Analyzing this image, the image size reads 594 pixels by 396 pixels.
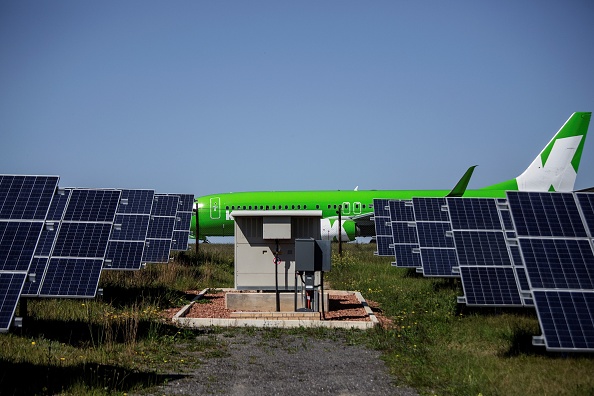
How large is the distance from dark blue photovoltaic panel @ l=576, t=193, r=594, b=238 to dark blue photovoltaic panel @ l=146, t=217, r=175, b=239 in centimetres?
1799

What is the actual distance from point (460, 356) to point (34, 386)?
6865 millimetres

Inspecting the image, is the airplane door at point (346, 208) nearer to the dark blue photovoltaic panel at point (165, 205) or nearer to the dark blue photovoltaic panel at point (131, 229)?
the dark blue photovoltaic panel at point (165, 205)

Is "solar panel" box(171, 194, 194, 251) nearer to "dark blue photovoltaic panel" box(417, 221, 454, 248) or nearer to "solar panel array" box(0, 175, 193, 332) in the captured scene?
"solar panel array" box(0, 175, 193, 332)

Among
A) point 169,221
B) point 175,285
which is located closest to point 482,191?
point 169,221

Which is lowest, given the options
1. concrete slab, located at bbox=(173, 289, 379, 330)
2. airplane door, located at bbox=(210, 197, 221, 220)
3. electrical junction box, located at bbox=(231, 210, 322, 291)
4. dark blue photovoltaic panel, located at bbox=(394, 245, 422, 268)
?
concrete slab, located at bbox=(173, 289, 379, 330)

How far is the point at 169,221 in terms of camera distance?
2845 centimetres

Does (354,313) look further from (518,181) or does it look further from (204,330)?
(518,181)

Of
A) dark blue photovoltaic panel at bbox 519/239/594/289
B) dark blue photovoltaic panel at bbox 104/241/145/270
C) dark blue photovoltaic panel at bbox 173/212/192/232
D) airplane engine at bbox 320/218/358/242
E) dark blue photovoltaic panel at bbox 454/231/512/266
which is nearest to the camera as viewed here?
dark blue photovoltaic panel at bbox 519/239/594/289

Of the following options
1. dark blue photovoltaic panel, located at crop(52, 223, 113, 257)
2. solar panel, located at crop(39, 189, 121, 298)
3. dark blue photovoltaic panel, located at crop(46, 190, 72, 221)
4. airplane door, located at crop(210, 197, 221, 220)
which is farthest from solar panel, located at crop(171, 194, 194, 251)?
airplane door, located at crop(210, 197, 221, 220)

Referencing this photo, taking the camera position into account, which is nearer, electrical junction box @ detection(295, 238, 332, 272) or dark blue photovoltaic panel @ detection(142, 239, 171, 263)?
electrical junction box @ detection(295, 238, 332, 272)

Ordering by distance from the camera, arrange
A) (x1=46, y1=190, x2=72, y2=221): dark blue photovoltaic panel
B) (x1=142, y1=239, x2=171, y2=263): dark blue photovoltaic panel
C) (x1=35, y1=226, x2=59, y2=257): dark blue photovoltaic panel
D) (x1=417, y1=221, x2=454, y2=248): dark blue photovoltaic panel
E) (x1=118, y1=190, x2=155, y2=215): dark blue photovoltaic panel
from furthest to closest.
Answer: (x1=142, y1=239, x2=171, y2=263): dark blue photovoltaic panel
(x1=118, y1=190, x2=155, y2=215): dark blue photovoltaic panel
(x1=417, y1=221, x2=454, y2=248): dark blue photovoltaic panel
(x1=46, y1=190, x2=72, y2=221): dark blue photovoltaic panel
(x1=35, y1=226, x2=59, y2=257): dark blue photovoltaic panel

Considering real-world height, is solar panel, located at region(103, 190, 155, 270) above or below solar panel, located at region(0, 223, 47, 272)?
above

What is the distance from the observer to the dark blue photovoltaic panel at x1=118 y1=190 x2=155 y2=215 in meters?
25.4

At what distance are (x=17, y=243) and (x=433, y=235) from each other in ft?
45.9
